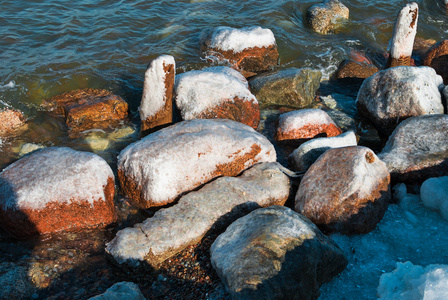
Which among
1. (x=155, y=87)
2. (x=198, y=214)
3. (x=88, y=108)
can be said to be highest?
(x=155, y=87)

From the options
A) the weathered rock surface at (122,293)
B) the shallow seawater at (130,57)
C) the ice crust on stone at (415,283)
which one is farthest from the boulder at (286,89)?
the weathered rock surface at (122,293)

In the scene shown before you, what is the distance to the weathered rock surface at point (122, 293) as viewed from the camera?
3.17 m

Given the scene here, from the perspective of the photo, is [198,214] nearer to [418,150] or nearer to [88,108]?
[418,150]

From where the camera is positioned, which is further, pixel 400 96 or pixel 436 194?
pixel 400 96

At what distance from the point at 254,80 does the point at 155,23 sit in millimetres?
4309

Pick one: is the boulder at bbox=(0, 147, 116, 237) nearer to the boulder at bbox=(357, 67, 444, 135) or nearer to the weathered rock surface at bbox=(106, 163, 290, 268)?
the weathered rock surface at bbox=(106, 163, 290, 268)

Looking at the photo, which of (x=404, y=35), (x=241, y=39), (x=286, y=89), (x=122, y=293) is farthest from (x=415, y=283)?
(x=404, y=35)

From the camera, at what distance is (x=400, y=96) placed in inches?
245

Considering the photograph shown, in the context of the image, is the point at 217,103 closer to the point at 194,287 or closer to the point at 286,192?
the point at 286,192

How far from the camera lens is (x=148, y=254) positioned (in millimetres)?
3969

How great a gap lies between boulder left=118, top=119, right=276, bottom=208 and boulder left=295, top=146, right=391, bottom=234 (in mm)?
967

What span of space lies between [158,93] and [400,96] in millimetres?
3888

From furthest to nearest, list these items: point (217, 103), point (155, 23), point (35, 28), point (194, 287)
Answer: point (155, 23), point (35, 28), point (217, 103), point (194, 287)

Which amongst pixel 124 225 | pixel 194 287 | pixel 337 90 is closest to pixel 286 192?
pixel 194 287
